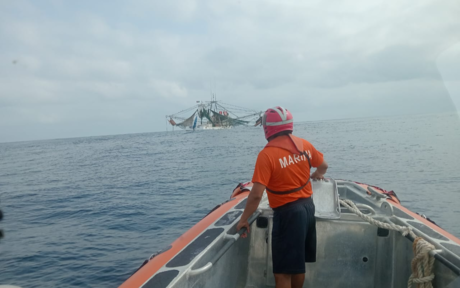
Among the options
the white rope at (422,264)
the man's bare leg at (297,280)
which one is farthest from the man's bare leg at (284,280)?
the white rope at (422,264)

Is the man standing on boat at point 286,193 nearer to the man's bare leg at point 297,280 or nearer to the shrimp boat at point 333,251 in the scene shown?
the man's bare leg at point 297,280

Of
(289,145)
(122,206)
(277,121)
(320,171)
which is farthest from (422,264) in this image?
(122,206)

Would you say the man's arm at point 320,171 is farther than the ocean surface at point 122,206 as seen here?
No

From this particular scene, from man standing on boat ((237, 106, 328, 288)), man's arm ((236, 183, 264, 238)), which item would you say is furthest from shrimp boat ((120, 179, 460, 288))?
man standing on boat ((237, 106, 328, 288))

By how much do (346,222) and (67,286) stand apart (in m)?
5.43

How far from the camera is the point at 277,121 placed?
8.71ft

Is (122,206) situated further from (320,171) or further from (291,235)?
(291,235)

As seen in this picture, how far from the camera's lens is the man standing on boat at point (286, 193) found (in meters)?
2.58

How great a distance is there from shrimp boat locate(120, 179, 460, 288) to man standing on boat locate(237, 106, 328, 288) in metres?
0.44

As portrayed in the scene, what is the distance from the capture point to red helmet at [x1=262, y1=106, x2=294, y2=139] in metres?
2.66

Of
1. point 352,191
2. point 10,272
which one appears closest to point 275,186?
point 352,191

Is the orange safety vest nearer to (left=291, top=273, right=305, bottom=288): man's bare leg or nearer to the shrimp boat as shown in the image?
the shrimp boat

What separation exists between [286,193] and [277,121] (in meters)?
0.58

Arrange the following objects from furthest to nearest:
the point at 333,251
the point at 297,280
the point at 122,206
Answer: the point at 122,206
the point at 333,251
the point at 297,280
